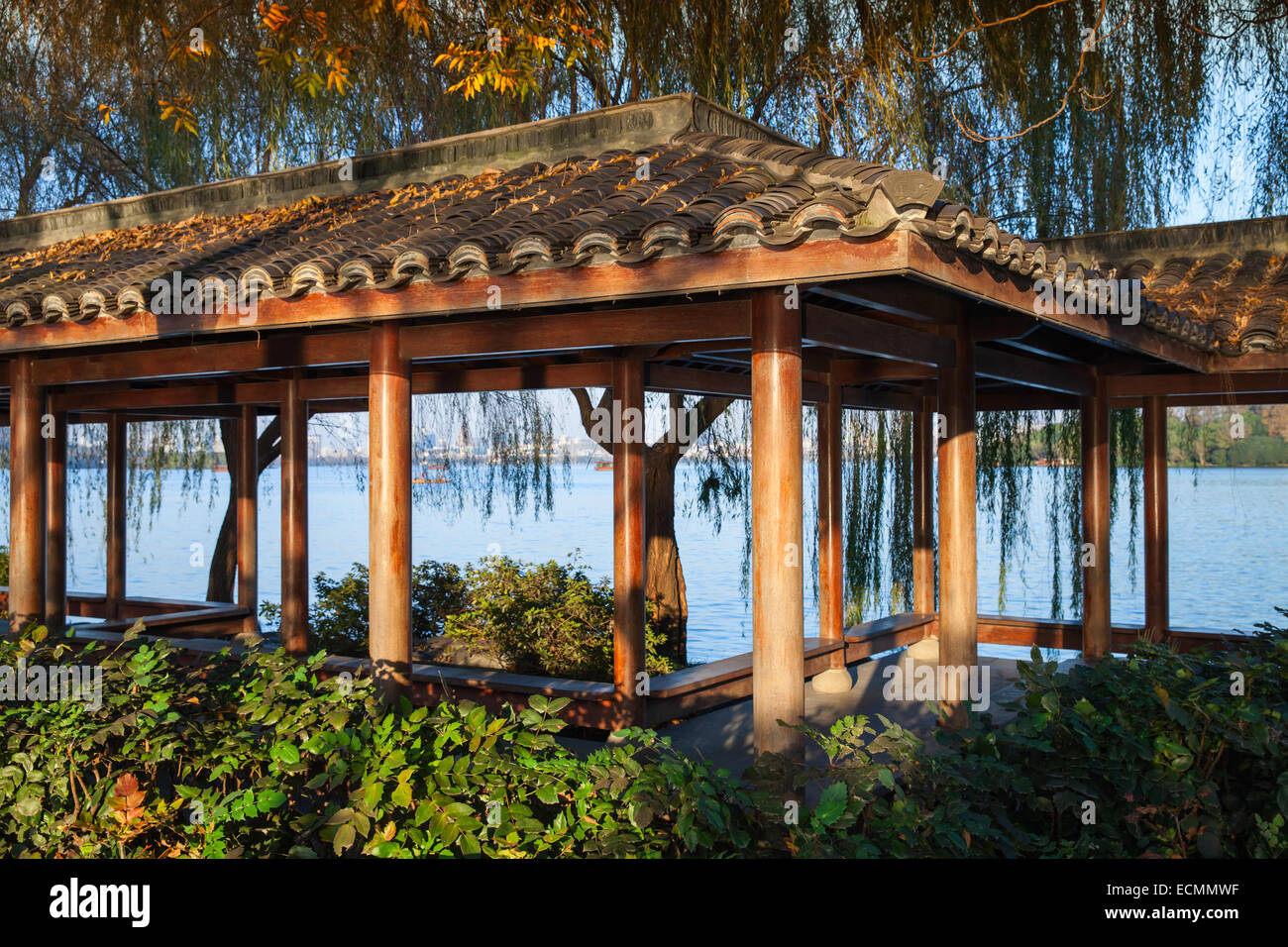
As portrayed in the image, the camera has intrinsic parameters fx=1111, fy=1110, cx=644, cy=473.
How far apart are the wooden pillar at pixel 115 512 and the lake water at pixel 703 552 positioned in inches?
29.3

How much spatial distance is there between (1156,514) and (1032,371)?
8.41 feet

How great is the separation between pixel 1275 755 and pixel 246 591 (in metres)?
8.47

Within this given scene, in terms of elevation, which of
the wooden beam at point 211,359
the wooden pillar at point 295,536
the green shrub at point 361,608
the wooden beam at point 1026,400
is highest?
the wooden beam at point 211,359

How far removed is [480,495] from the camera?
12.8m

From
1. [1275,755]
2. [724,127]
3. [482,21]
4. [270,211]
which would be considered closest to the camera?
[1275,755]

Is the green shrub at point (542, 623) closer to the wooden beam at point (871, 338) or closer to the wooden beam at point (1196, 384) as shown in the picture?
the wooden beam at point (871, 338)

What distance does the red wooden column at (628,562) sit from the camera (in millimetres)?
6547

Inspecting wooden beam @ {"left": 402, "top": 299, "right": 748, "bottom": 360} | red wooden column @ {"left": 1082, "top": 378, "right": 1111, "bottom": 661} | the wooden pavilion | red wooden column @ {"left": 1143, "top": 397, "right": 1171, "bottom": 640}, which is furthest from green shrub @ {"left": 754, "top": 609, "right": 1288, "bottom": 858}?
red wooden column @ {"left": 1143, "top": 397, "right": 1171, "bottom": 640}

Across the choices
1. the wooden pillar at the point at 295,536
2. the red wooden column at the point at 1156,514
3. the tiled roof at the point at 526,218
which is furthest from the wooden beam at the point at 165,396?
the red wooden column at the point at 1156,514

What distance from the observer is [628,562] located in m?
6.70
